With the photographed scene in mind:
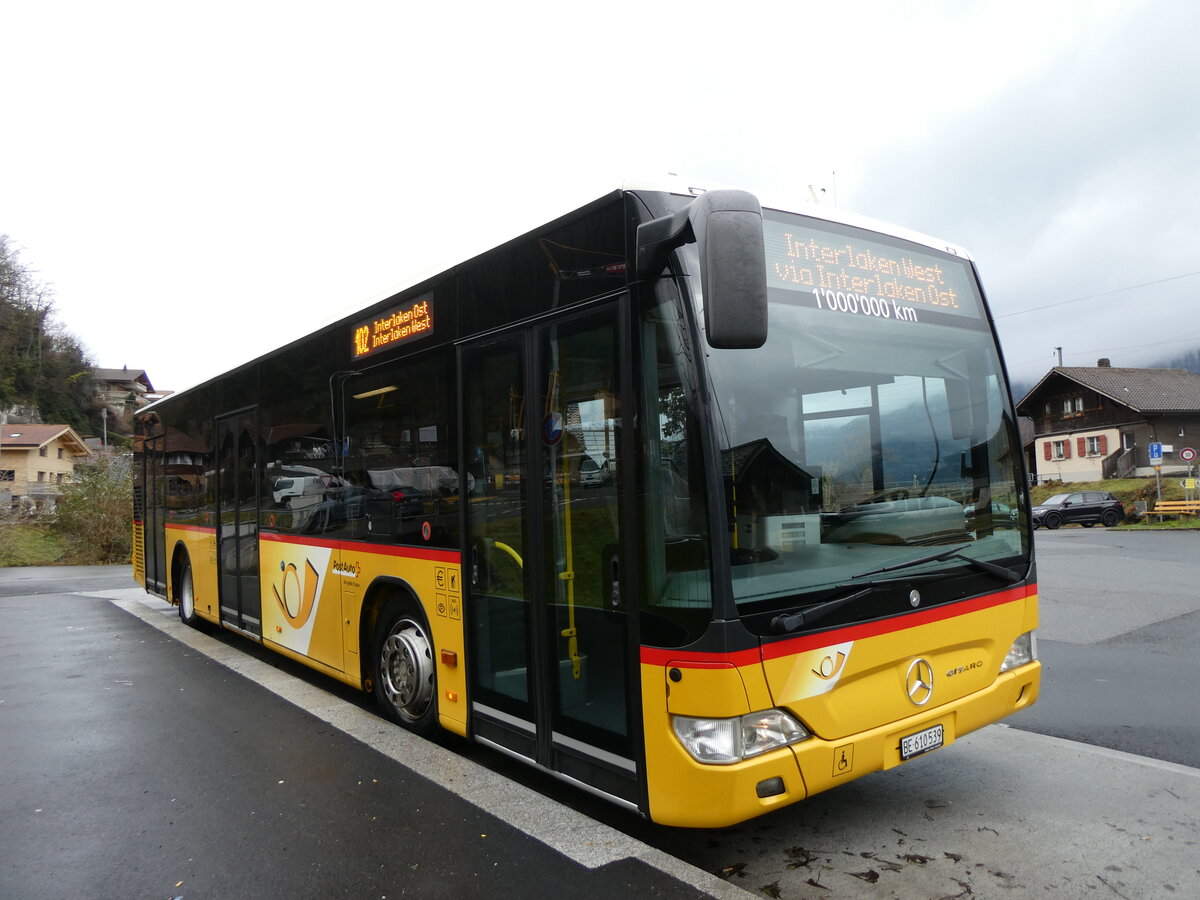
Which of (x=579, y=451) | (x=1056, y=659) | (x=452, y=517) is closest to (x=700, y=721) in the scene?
(x=579, y=451)

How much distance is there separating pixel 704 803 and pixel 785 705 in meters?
0.48

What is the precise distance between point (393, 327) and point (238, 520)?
3681 mm

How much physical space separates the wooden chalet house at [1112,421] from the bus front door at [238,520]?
1934 inches

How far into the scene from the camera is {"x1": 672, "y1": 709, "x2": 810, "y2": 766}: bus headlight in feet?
10.5

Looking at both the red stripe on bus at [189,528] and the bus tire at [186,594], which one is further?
the bus tire at [186,594]

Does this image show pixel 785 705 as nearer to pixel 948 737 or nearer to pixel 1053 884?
pixel 948 737

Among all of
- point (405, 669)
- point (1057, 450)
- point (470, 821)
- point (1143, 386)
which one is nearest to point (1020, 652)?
point (470, 821)

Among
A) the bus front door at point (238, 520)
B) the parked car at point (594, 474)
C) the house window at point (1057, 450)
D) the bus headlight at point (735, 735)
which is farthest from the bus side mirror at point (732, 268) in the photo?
the house window at point (1057, 450)

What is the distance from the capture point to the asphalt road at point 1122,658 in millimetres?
5574

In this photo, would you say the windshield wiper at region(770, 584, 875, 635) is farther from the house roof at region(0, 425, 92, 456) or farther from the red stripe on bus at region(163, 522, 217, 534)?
the house roof at region(0, 425, 92, 456)

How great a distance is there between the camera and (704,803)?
322 centimetres

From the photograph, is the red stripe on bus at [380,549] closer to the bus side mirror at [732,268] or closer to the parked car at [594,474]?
the parked car at [594,474]

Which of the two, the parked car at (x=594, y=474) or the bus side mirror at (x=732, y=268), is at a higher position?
the bus side mirror at (x=732, y=268)

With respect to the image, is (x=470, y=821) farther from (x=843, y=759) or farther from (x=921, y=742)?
(x=921, y=742)
